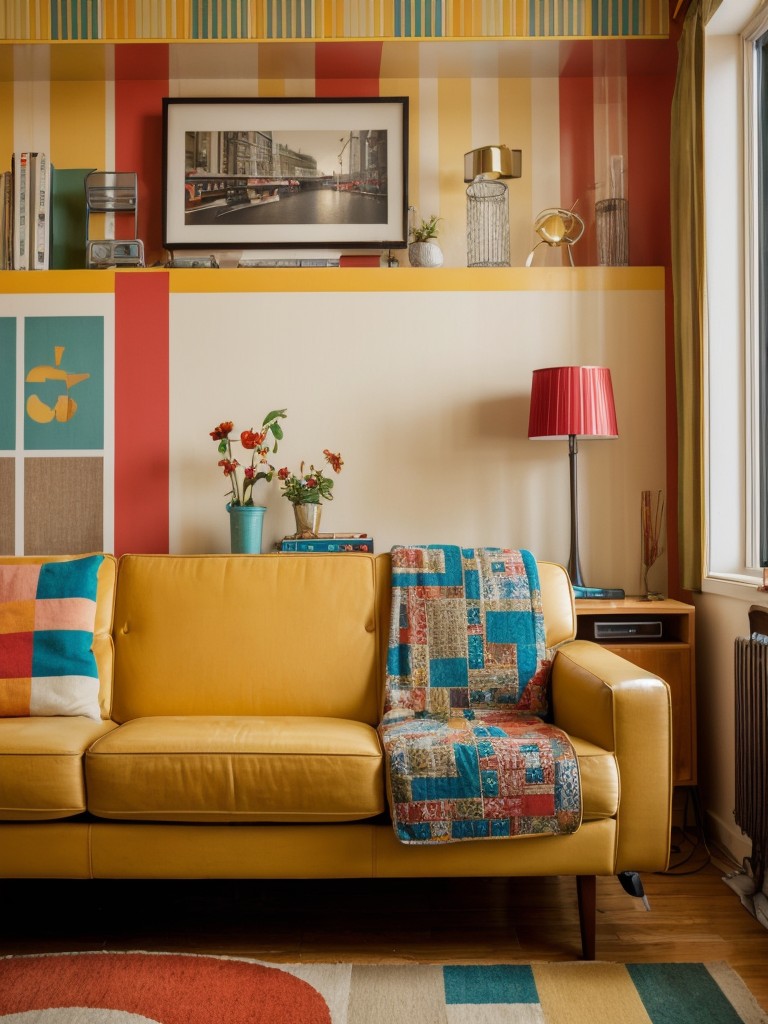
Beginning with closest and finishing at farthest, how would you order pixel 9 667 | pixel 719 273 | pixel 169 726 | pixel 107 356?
pixel 169 726 < pixel 9 667 < pixel 719 273 < pixel 107 356

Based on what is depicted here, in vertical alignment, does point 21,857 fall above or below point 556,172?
below

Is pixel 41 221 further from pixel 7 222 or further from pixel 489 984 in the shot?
pixel 489 984

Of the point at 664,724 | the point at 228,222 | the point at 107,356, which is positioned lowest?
the point at 664,724

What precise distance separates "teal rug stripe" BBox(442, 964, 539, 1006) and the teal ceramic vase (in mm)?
1566

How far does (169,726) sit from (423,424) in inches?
61.0

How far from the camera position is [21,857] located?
2020 millimetres

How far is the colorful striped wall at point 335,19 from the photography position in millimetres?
3143

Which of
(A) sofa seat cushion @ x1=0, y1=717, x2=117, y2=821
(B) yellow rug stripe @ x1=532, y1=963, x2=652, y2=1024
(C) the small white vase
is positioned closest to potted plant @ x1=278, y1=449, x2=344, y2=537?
(C) the small white vase

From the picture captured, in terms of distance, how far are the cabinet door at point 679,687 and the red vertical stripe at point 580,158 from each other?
5.18 ft

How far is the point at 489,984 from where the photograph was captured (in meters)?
1.86

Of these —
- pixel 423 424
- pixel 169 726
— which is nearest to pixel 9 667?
pixel 169 726

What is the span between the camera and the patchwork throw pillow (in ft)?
7.77

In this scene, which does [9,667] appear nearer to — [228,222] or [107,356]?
[107,356]

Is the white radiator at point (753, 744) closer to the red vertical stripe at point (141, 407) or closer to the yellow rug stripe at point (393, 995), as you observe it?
the yellow rug stripe at point (393, 995)
